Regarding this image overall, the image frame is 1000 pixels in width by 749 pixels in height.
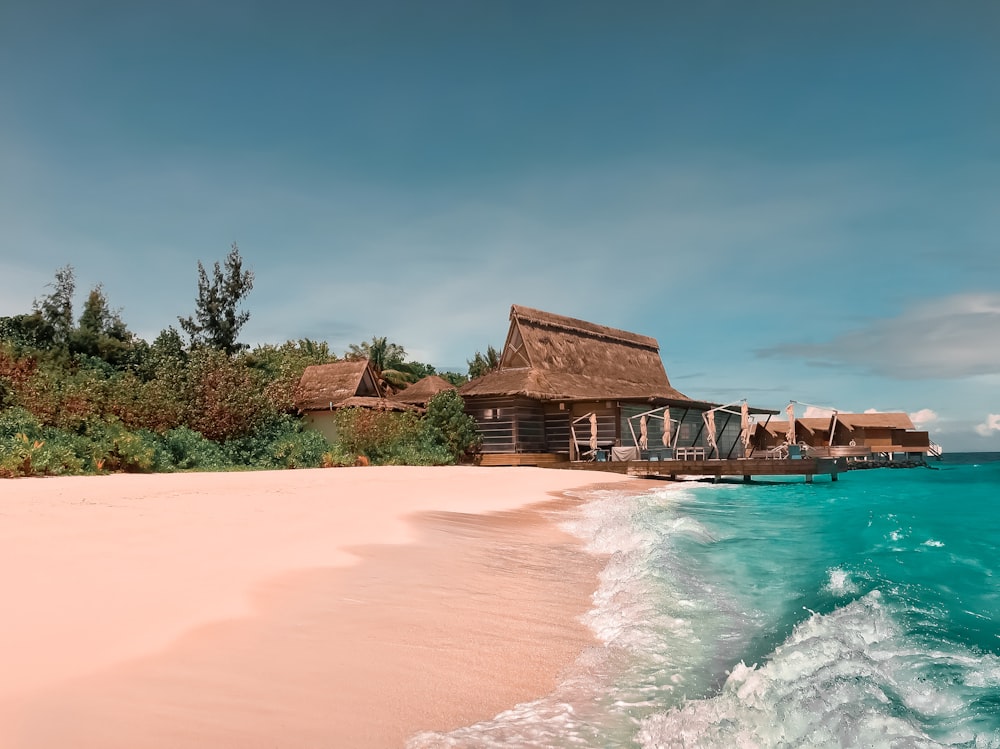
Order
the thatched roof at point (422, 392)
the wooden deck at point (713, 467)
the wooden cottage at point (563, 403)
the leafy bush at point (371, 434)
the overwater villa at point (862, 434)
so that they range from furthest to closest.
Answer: the overwater villa at point (862, 434), the thatched roof at point (422, 392), the wooden cottage at point (563, 403), the leafy bush at point (371, 434), the wooden deck at point (713, 467)

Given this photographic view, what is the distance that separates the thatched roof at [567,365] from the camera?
1241 inches

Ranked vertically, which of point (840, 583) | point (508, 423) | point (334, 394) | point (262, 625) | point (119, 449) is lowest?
point (840, 583)

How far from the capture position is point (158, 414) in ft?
76.0

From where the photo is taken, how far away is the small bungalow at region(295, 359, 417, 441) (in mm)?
30672

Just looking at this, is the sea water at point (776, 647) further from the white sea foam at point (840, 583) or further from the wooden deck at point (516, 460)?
the wooden deck at point (516, 460)

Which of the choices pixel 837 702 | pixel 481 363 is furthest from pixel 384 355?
pixel 837 702

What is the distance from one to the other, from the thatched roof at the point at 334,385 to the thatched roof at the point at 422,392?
1561 millimetres

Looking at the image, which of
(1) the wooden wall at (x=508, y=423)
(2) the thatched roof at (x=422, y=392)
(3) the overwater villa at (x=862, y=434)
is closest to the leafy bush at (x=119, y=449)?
(1) the wooden wall at (x=508, y=423)

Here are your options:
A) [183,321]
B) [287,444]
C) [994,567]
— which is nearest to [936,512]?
[994,567]

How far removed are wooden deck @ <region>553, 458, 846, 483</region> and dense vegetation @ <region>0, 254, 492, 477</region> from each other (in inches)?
242

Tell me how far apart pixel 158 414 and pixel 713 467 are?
1900cm

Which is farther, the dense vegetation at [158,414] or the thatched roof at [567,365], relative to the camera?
the thatched roof at [567,365]

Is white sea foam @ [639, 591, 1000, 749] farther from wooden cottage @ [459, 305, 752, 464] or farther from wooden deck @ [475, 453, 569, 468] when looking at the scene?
wooden deck @ [475, 453, 569, 468]

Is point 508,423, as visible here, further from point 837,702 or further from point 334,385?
point 837,702
